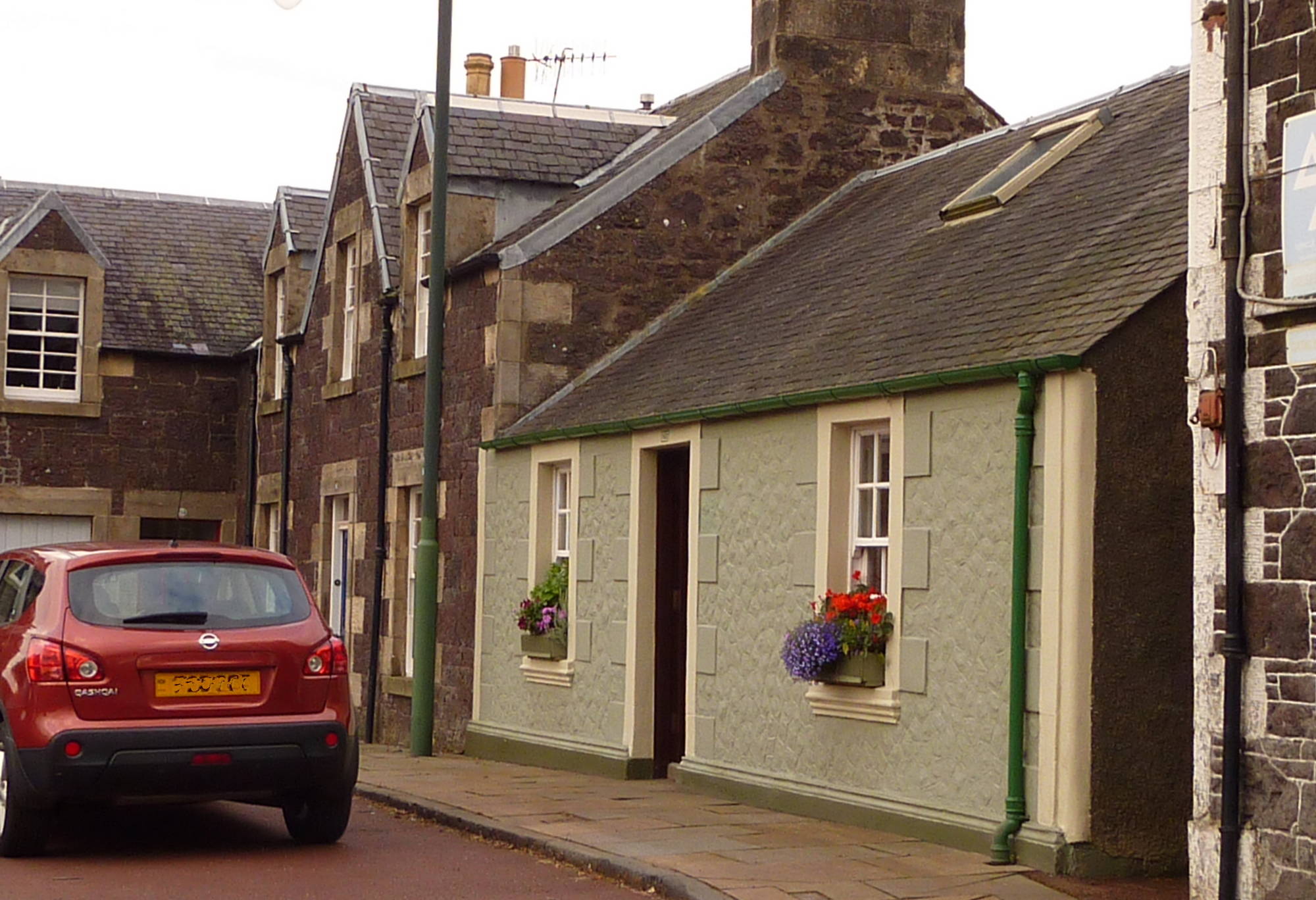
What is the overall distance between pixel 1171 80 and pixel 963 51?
4918mm

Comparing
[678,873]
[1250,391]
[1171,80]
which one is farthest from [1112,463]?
[1171,80]

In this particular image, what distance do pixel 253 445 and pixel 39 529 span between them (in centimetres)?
322

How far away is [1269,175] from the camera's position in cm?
880

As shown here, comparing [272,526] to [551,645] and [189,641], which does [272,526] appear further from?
[189,641]

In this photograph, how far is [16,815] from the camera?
10.5m

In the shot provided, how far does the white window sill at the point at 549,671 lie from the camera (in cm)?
1669

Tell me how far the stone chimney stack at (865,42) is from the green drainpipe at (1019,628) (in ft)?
30.4

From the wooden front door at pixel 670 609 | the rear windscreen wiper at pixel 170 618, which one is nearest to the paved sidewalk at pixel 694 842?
the wooden front door at pixel 670 609

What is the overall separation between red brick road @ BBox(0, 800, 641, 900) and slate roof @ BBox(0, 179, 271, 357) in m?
16.8

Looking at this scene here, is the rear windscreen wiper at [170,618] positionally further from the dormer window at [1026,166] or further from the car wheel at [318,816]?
the dormer window at [1026,166]

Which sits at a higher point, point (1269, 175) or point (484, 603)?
point (1269, 175)

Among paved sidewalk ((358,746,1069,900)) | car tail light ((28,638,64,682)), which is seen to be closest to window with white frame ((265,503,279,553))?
paved sidewalk ((358,746,1069,900))

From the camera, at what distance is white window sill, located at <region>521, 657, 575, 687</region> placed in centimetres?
1669

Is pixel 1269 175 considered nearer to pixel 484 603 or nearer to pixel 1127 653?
pixel 1127 653
